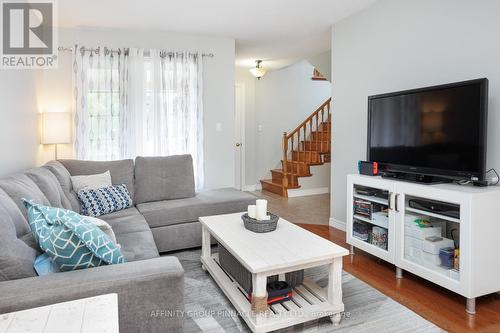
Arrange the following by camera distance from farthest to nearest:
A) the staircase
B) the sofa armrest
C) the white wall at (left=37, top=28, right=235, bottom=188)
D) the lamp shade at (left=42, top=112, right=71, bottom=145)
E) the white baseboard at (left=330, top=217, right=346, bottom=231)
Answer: the staircase < the white baseboard at (left=330, top=217, right=346, bottom=231) < the white wall at (left=37, top=28, right=235, bottom=188) < the lamp shade at (left=42, top=112, right=71, bottom=145) < the sofa armrest

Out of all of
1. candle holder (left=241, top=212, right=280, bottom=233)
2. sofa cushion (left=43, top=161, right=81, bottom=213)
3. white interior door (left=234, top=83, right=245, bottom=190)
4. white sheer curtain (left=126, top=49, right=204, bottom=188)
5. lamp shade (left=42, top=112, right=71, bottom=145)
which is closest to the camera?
candle holder (left=241, top=212, right=280, bottom=233)

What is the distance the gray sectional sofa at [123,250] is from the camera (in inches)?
54.5

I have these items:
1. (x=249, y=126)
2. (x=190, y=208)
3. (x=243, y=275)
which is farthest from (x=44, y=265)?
(x=249, y=126)

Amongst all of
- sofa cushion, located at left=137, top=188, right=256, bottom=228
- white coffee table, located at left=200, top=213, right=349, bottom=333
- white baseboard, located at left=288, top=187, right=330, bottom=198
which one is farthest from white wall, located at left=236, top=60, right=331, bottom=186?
white coffee table, located at left=200, top=213, right=349, bottom=333

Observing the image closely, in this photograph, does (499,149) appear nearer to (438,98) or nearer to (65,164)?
(438,98)

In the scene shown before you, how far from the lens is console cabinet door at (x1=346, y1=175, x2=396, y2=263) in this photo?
2832 millimetres

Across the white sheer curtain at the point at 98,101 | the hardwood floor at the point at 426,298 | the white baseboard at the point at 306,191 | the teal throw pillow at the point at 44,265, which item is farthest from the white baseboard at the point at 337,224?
the teal throw pillow at the point at 44,265

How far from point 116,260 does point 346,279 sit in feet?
6.14

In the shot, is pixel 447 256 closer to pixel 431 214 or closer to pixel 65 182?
pixel 431 214

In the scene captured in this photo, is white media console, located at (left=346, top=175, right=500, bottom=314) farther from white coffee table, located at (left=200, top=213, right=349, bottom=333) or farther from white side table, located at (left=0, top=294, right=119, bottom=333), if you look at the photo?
white side table, located at (left=0, top=294, right=119, bottom=333)

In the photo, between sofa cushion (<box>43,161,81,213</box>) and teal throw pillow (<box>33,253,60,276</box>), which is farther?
sofa cushion (<box>43,161,81,213</box>)

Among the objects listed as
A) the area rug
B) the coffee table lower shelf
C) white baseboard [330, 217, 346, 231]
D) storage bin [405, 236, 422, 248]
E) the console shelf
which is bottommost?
the area rug

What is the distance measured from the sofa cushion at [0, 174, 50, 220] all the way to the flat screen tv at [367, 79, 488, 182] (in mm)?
2742

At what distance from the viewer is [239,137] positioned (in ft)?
23.0
